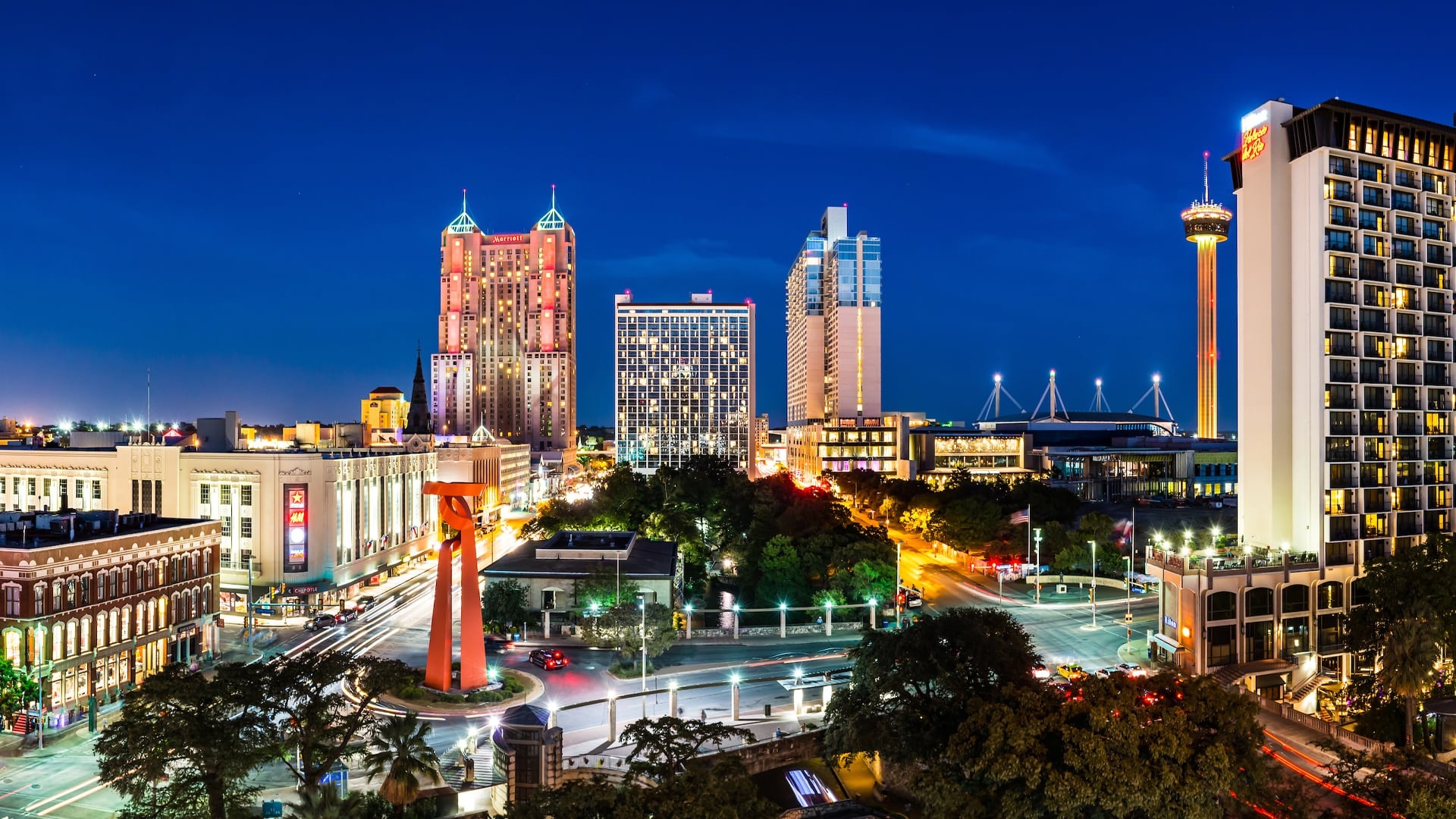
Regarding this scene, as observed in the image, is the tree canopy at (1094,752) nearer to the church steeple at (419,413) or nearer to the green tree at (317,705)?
the green tree at (317,705)

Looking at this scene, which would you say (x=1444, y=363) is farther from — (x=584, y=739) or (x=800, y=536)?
(x=584, y=739)

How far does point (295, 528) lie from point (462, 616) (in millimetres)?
40001

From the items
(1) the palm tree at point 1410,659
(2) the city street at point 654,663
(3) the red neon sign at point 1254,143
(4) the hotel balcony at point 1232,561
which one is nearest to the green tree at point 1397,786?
(1) the palm tree at point 1410,659

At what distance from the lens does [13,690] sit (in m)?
46.3

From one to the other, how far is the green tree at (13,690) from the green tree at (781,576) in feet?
160

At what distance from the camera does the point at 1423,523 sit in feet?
204

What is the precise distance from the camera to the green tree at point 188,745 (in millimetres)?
30703

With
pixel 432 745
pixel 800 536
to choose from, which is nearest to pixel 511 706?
pixel 432 745

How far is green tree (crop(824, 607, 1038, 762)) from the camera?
36562mm

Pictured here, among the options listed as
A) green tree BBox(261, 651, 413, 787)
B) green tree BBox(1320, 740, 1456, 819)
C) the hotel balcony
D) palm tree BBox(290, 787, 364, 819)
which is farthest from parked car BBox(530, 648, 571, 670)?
green tree BBox(1320, 740, 1456, 819)

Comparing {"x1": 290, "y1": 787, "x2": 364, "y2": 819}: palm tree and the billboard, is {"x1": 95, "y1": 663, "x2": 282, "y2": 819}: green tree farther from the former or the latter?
the billboard

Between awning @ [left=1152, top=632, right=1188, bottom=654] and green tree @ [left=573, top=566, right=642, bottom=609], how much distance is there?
1393 inches

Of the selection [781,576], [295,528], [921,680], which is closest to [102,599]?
[295,528]

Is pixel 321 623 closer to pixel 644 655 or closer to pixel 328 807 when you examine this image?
pixel 644 655
